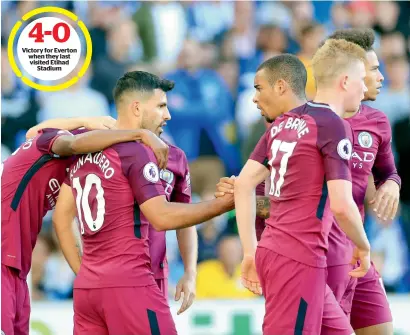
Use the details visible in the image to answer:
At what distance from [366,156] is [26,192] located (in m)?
2.42

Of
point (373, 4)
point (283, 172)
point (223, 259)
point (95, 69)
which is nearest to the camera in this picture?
point (283, 172)

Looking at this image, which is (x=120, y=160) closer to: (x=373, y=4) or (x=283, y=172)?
(x=283, y=172)

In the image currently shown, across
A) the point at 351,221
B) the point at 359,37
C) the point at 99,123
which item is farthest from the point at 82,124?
the point at 351,221

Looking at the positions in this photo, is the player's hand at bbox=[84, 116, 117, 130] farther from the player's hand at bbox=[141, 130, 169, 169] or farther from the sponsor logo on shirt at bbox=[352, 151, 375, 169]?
the sponsor logo on shirt at bbox=[352, 151, 375, 169]

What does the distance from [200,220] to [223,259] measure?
4649 mm

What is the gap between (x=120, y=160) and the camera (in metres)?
6.24

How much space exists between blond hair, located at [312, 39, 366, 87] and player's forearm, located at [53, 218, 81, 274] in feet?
6.70

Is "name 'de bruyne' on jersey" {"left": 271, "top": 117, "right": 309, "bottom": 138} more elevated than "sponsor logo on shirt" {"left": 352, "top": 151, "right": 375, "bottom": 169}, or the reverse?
"name 'de bruyne' on jersey" {"left": 271, "top": 117, "right": 309, "bottom": 138}

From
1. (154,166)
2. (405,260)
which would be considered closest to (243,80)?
(405,260)

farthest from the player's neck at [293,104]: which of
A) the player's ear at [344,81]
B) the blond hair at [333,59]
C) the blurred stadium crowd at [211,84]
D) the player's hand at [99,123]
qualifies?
the blurred stadium crowd at [211,84]

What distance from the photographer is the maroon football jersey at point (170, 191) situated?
23.1 ft

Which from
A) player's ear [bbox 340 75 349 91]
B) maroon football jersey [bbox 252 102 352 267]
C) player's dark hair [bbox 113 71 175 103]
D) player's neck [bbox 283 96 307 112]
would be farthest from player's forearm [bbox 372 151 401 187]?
player's dark hair [bbox 113 71 175 103]

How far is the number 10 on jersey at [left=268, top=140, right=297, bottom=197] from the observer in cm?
593

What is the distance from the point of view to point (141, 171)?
20.2 ft
